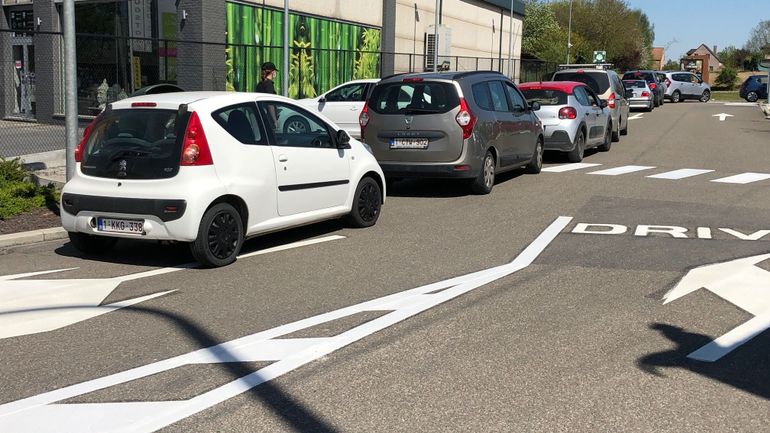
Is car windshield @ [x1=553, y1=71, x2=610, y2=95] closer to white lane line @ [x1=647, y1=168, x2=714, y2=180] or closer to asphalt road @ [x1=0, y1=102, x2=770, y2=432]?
white lane line @ [x1=647, y1=168, x2=714, y2=180]

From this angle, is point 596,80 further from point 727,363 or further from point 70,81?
point 727,363

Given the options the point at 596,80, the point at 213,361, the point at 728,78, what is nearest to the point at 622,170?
the point at 596,80

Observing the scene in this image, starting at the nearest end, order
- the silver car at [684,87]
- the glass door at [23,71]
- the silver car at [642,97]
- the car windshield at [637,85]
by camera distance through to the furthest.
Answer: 1. the glass door at [23,71]
2. the silver car at [642,97]
3. the car windshield at [637,85]
4. the silver car at [684,87]

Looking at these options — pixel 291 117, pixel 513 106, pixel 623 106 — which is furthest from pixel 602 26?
pixel 291 117

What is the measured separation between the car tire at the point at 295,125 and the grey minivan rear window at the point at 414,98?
3579mm

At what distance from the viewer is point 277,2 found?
2552cm

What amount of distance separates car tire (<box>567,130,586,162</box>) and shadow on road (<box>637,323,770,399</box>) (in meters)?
12.0

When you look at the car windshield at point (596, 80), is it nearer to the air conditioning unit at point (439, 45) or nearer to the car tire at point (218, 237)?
the air conditioning unit at point (439, 45)

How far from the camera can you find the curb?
29.5 feet

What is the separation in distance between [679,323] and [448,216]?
17.0 feet

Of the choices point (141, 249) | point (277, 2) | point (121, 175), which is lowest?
point (141, 249)

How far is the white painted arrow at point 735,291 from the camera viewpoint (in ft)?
18.5

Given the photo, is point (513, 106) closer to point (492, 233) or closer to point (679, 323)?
point (492, 233)

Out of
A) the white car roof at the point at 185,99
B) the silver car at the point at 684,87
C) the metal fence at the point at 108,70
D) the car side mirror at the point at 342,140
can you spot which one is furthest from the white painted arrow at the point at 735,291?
the silver car at the point at 684,87
